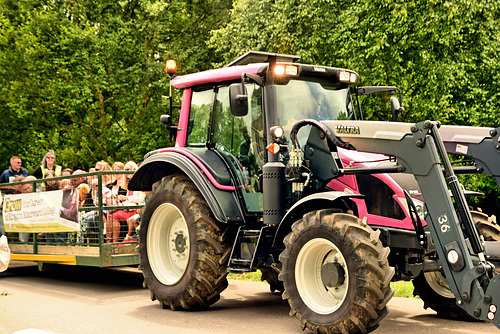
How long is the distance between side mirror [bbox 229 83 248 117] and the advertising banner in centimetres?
387

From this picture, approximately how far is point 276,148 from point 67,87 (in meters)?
18.0

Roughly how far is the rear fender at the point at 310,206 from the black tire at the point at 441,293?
4.40ft

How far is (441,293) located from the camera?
6867 millimetres

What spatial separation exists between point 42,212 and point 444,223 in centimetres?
688

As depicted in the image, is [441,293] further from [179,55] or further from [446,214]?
[179,55]

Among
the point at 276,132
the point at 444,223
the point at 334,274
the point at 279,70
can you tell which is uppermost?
the point at 279,70

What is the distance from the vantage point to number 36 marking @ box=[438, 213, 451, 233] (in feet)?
17.2

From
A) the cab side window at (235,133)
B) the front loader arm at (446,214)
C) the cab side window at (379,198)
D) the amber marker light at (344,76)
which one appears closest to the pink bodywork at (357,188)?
the cab side window at (379,198)

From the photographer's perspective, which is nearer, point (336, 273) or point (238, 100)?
point (336, 273)

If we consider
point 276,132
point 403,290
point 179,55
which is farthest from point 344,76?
point 179,55

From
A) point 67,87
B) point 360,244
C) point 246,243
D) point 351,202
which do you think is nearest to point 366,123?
point 351,202

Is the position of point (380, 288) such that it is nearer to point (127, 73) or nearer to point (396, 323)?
point (396, 323)

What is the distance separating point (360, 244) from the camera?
546 centimetres

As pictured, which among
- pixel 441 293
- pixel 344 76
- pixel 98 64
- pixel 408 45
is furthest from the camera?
pixel 98 64
